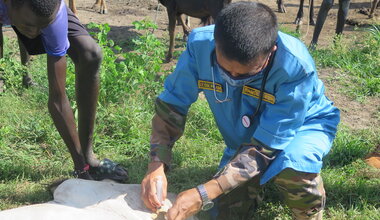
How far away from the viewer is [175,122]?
2.79 meters

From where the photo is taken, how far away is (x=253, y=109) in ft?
9.00

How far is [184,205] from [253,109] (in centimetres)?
70

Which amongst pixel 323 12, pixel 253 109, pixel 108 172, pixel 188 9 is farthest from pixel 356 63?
pixel 108 172

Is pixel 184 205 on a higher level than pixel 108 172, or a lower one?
higher

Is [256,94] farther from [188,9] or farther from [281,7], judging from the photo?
[281,7]

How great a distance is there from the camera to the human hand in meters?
2.39

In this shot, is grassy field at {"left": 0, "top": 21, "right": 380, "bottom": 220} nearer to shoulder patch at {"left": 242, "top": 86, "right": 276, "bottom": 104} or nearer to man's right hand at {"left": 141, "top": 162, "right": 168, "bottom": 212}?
man's right hand at {"left": 141, "top": 162, "right": 168, "bottom": 212}

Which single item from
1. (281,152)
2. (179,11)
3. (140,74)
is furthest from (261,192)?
(179,11)

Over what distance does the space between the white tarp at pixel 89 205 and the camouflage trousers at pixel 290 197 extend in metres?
0.39

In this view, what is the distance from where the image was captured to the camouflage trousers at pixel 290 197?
8.54 feet

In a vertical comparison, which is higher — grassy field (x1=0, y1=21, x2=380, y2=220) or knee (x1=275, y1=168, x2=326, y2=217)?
knee (x1=275, y1=168, x2=326, y2=217)

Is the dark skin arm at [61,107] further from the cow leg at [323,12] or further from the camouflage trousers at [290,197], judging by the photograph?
the cow leg at [323,12]

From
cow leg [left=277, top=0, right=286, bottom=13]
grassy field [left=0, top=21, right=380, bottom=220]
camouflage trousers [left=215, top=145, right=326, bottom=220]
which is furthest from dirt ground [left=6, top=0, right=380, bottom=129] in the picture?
camouflage trousers [left=215, top=145, right=326, bottom=220]

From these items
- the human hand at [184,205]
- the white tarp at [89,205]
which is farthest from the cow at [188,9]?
the human hand at [184,205]
